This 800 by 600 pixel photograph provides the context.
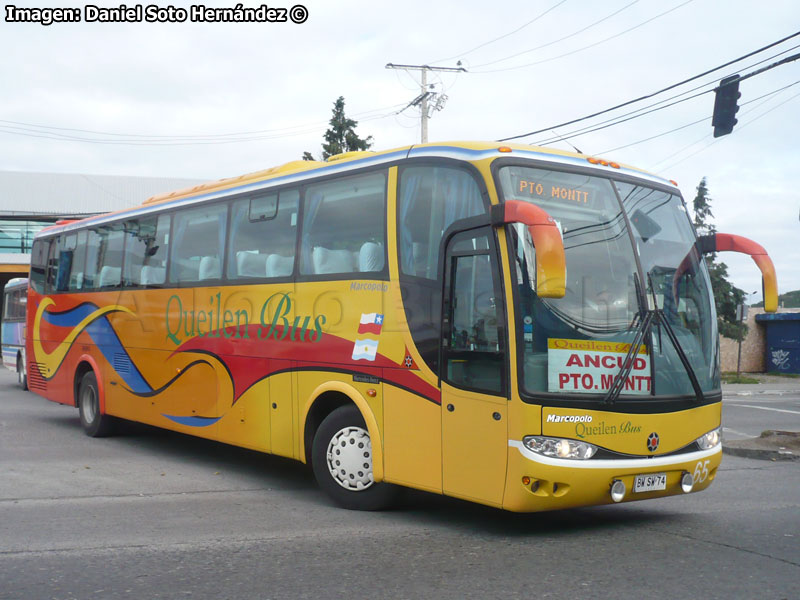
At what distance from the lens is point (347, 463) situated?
8.33 m

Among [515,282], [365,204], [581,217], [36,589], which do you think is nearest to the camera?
[36,589]

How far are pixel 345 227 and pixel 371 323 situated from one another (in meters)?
1.12

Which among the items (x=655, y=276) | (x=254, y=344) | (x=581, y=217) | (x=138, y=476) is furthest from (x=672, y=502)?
(x=138, y=476)

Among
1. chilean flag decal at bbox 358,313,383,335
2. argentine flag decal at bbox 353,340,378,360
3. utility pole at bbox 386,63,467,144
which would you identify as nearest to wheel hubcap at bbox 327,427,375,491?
argentine flag decal at bbox 353,340,378,360

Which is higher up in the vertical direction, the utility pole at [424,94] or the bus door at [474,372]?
the utility pole at [424,94]

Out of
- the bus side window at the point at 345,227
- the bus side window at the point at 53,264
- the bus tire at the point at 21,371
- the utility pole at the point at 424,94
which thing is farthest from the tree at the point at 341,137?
the bus side window at the point at 345,227

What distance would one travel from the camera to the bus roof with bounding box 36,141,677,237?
746cm

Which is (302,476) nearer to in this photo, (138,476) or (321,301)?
(138,476)

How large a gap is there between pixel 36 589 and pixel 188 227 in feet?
21.5

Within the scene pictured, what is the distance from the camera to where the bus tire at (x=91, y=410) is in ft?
44.6

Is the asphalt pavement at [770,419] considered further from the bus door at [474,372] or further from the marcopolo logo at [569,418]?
the bus door at [474,372]

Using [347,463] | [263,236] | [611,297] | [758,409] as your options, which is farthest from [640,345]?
[758,409]

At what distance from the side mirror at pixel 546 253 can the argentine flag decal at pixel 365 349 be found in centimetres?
212

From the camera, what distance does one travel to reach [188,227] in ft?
37.4
